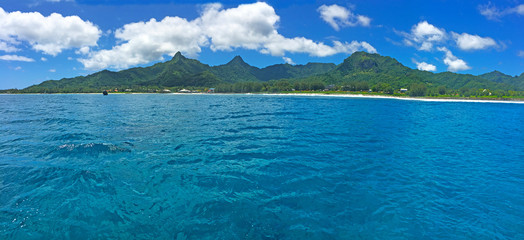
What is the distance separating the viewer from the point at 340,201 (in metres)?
10.7

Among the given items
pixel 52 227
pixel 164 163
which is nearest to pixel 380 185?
pixel 164 163

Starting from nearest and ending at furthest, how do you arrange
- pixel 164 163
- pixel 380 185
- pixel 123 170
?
pixel 380 185 → pixel 123 170 → pixel 164 163

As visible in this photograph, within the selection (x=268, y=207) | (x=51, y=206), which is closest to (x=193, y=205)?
(x=268, y=207)

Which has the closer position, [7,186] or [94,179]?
[7,186]

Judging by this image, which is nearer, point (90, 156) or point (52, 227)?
point (52, 227)

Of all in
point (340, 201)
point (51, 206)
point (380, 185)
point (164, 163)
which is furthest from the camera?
point (164, 163)

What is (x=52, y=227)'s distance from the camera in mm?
8398

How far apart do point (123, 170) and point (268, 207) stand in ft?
33.4

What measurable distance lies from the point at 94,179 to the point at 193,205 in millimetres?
7217

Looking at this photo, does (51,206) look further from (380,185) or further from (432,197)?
(432,197)

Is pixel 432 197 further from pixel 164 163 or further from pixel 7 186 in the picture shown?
pixel 7 186

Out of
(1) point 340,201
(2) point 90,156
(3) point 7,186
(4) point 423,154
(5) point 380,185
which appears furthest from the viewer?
(4) point 423,154

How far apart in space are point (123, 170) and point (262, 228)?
10.7 metres

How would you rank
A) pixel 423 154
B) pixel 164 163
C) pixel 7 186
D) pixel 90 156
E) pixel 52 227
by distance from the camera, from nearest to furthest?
pixel 52 227
pixel 7 186
pixel 164 163
pixel 90 156
pixel 423 154
